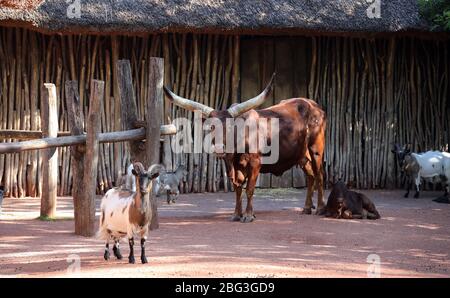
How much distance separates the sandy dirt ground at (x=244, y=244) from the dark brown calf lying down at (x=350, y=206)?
0.80ft

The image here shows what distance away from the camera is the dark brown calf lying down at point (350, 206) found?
12.4 m

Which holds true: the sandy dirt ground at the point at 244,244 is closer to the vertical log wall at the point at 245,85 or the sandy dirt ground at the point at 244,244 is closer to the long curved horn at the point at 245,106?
the long curved horn at the point at 245,106

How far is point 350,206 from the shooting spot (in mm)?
12398

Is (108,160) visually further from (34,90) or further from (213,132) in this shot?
(213,132)

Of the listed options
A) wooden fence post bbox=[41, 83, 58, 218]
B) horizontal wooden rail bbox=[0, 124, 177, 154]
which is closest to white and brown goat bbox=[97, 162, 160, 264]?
horizontal wooden rail bbox=[0, 124, 177, 154]

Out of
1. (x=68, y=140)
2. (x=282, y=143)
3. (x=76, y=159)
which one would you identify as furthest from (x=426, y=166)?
(x=68, y=140)

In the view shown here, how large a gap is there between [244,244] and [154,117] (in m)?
2.18

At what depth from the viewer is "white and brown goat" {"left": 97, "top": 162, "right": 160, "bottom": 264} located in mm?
8242

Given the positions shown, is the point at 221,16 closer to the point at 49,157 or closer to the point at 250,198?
the point at 250,198

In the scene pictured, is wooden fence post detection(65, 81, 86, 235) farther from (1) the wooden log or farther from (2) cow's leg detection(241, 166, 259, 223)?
(2) cow's leg detection(241, 166, 259, 223)

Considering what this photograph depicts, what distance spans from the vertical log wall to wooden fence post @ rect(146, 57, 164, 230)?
4.40 m

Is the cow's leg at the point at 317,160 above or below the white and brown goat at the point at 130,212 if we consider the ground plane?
above

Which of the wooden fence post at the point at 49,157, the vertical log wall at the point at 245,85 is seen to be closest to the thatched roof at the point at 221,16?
the vertical log wall at the point at 245,85

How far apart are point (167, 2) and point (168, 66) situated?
1.27m
